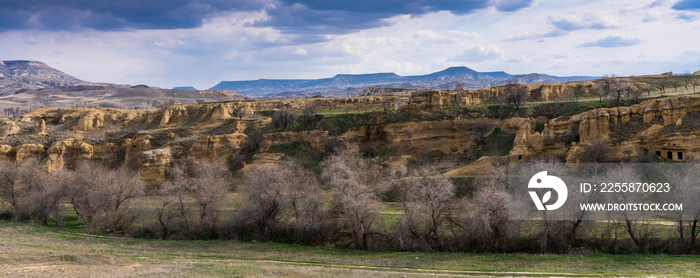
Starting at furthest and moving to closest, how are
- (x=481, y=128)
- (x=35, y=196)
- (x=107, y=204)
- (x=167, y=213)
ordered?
(x=481, y=128) < (x=35, y=196) < (x=167, y=213) < (x=107, y=204)

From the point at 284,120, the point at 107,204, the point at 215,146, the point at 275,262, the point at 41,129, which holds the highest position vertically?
the point at 284,120

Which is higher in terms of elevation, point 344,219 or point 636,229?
point 344,219

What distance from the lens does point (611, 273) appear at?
18172 millimetres

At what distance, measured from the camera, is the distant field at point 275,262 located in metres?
17.1

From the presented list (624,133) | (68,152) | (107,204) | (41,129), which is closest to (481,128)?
(624,133)

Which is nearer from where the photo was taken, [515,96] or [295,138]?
[295,138]

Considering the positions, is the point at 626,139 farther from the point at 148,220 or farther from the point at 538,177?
the point at 148,220

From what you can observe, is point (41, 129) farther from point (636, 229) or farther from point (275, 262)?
point (636, 229)

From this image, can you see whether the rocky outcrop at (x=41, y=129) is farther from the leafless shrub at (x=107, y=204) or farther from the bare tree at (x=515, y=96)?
the bare tree at (x=515, y=96)

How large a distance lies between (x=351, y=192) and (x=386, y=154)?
86.8 ft

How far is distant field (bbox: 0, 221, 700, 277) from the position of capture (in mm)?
17062

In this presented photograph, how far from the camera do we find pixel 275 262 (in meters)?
21.0

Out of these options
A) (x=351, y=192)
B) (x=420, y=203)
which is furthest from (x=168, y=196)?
(x=420, y=203)

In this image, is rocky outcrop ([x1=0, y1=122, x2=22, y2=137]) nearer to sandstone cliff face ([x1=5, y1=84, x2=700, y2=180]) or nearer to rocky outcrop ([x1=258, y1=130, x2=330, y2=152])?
sandstone cliff face ([x1=5, y1=84, x2=700, y2=180])
